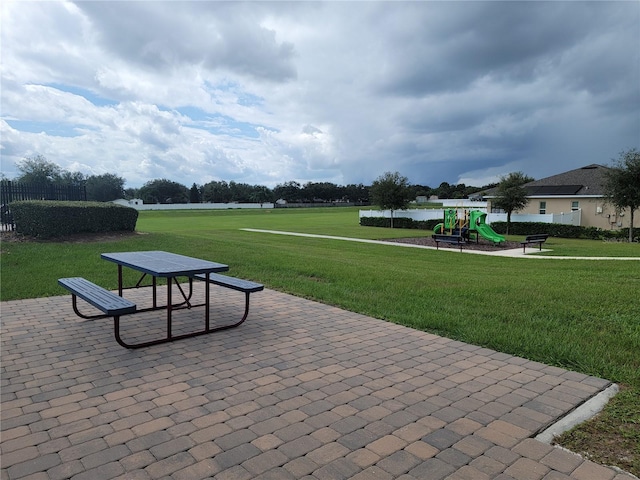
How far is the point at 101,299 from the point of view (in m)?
4.95

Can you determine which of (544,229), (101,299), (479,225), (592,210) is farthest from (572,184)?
(101,299)

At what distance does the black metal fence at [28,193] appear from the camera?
1642cm

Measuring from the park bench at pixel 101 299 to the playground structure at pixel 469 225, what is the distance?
1668cm

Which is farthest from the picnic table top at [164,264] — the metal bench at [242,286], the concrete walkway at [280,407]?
the concrete walkway at [280,407]

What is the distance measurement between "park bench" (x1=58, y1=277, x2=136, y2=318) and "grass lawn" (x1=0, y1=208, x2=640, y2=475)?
218 centimetres

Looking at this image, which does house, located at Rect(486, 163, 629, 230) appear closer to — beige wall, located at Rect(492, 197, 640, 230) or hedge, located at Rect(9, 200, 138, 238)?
beige wall, located at Rect(492, 197, 640, 230)

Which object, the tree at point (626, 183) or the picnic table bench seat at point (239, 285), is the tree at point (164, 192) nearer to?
the tree at point (626, 183)

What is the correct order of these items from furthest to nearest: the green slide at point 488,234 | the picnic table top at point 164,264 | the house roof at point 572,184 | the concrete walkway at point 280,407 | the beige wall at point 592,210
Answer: the house roof at point 572,184 < the beige wall at point 592,210 < the green slide at point 488,234 < the picnic table top at point 164,264 < the concrete walkway at point 280,407

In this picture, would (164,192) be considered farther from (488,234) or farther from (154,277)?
(154,277)

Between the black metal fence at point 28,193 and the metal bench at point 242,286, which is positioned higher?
the black metal fence at point 28,193

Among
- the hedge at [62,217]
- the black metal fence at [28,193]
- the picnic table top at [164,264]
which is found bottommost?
the picnic table top at [164,264]

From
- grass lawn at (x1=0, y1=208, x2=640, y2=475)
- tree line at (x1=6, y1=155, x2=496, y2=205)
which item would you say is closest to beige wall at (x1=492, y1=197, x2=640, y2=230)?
grass lawn at (x1=0, y1=208, x2=640, y2=475)

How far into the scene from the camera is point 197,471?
265 cm

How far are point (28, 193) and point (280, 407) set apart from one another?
18726 millimetres
